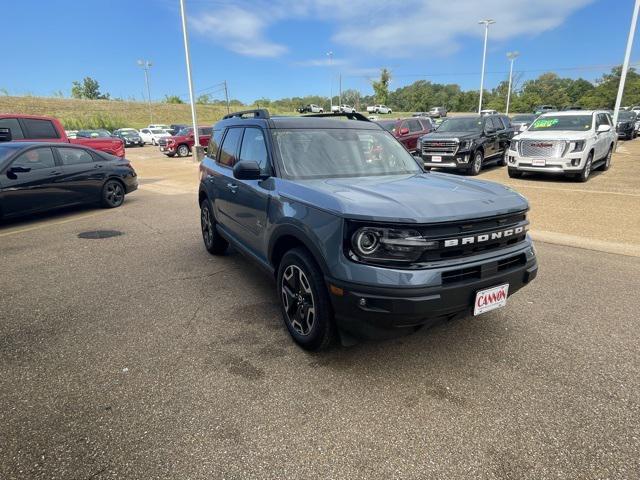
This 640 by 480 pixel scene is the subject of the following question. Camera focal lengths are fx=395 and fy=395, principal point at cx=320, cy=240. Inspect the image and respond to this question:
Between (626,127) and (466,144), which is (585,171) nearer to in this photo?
(466,144)

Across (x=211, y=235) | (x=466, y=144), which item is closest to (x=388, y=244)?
(x=211, y=235)

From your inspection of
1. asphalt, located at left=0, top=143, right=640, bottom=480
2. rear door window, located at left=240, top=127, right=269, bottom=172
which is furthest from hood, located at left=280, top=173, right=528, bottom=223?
asphalt, located at left=0, top=143, right=640, bottom=480

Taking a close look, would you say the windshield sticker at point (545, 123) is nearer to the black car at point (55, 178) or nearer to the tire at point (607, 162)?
the tire at point (607, 162)

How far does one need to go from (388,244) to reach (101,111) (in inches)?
2491

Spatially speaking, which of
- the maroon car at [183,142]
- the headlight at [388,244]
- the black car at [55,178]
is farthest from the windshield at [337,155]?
the maroon car at [183,142]

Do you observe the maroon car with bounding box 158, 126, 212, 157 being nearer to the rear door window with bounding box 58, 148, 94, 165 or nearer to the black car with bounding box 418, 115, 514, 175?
the black car with bounding box 418, 115, 514, 175

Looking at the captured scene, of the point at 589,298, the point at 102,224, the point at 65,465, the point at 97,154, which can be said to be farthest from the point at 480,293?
the point at 97,154

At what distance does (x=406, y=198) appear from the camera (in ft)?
8.86

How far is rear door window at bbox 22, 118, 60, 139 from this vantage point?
10391mm

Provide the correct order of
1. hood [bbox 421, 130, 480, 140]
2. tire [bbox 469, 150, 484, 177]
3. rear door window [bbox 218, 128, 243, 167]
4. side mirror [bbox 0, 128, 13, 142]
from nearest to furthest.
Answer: rear door window [bbox 218, 128, 243, 167] → side mirror [bbox 0, 128, 13, 142] → hood [bbox 421, 130, 480, 140] → tire [bbox 469, 150, 484, 177]

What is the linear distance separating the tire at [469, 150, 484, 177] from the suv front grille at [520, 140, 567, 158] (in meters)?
1.46

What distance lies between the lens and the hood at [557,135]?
33.7 ft

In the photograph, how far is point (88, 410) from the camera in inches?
97.9

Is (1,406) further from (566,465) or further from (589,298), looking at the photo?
(589,298)
